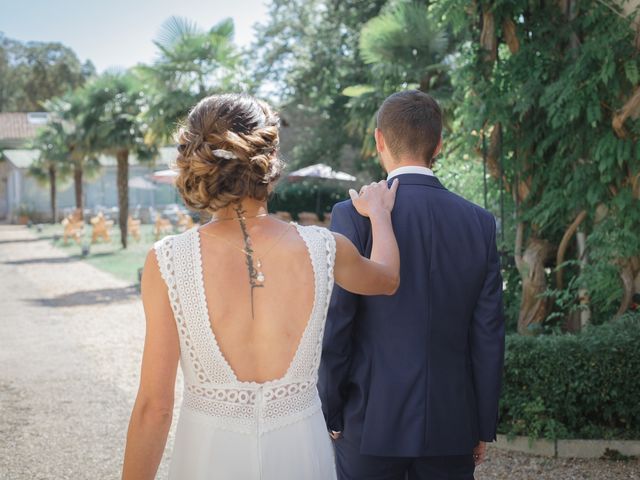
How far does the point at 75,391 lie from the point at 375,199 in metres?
5.49

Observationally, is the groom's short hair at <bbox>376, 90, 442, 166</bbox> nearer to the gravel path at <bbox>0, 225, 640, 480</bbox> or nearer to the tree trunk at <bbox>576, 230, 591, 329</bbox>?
the gravel path at <bbox>0, 225, 640, 480</bbox>

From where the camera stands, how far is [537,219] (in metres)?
6.05

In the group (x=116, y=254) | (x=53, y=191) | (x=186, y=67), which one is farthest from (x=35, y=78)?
(x=186, y=67)

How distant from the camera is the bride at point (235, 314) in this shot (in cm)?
196

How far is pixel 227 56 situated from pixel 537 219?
39.6 ft

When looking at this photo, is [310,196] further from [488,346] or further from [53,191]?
[488,346]

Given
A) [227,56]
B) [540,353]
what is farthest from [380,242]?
[227,56]

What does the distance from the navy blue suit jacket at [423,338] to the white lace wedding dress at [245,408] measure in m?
0.48

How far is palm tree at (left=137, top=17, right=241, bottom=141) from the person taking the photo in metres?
16.5

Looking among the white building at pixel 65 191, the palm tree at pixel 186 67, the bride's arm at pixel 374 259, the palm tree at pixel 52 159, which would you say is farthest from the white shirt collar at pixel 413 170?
the white building at pixel 65 191

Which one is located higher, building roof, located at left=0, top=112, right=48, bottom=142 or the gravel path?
building roof, located at left=0, top=112, right=48, bottom=142

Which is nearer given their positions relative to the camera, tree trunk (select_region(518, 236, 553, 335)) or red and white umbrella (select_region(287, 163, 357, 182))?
tree trunk (select_region(518, 236, 553, 335))

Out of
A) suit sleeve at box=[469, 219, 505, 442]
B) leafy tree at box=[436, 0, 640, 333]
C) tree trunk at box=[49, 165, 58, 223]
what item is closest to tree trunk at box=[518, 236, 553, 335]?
leafy tree at box=[436, 0, 640, 333]

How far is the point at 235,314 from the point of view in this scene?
197 cm
